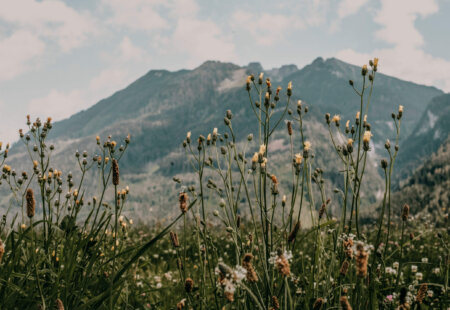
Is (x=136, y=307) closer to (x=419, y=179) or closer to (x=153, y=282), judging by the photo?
(x=153, y=282)

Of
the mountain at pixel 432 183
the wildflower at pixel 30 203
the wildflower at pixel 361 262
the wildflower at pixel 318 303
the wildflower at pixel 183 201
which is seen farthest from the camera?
the mountain at pixel 432 183

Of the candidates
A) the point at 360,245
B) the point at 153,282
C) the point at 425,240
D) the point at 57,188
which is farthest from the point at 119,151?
the point at 425,240

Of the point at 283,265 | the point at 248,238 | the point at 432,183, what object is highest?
the point at 283,265

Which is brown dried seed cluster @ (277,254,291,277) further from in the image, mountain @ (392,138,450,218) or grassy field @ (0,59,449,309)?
mountain @ (392,138,450,218)

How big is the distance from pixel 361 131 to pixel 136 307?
218cm

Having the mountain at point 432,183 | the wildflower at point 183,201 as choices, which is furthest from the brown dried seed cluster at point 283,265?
the mountain at point 432,183

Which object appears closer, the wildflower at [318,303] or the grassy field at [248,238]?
the wildflower at [318,303]

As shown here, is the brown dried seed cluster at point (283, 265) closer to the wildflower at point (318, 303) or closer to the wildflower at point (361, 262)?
the wildflower at point (361, 262)

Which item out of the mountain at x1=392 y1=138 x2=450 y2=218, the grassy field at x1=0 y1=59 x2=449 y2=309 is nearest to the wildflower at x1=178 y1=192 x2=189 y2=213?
→ the grassy field at x1=0 y1=59 x2=449 y2=309

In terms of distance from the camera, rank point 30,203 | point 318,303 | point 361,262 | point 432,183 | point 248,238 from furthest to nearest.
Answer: point 432,183
point 248,238
point 30,203
point 318,303
point 361,262

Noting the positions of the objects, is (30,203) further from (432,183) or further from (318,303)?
(432,183)

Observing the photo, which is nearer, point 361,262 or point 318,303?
point 361,262

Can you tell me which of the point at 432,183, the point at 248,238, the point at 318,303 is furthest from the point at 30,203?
the point at 432,183

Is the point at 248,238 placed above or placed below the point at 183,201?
below
